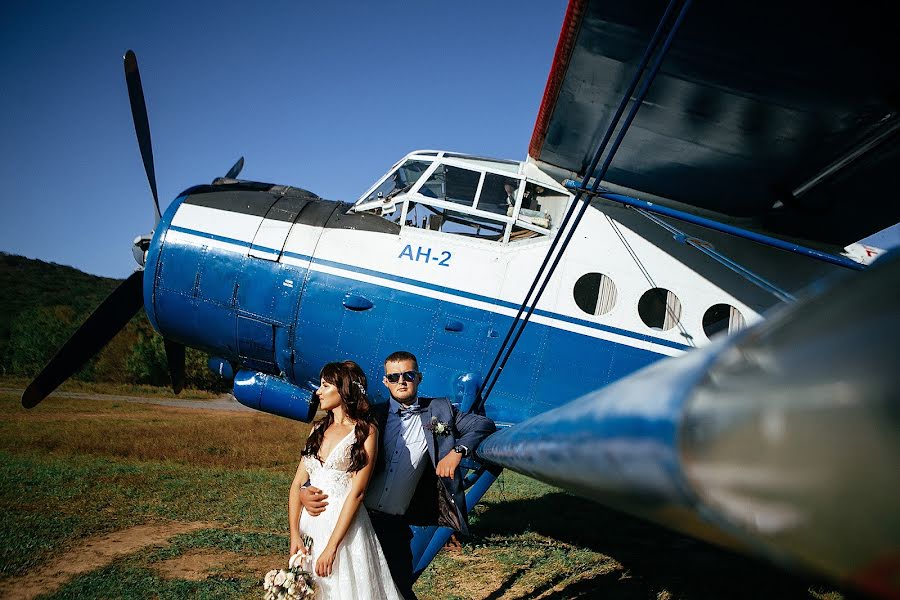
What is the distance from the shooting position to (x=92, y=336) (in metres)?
6.54

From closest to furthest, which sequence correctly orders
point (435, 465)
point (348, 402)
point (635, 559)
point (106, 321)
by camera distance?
point (348, 402) < point (435, 465) < point (635, 559) < point (106, 321)

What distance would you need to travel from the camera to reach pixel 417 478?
3234 mm

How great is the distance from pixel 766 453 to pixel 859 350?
10cm

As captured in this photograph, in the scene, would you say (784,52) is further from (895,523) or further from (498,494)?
(498,494)

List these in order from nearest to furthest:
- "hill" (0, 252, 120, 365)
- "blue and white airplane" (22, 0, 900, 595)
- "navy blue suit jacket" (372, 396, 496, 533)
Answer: "navy blue suit jacket" (372, 396, 496, 533)
"blue and white airplane" (22, 0, 900, 595)
"hill" (0, 252, 120, 365)

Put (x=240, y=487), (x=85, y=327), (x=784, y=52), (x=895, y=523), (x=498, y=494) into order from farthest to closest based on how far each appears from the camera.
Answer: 1. (x=498, y=494)
2. (x=240, y=487)
3. (x=85, y=327)
4. (x=784, y=52)
5. (x=895, y=523)

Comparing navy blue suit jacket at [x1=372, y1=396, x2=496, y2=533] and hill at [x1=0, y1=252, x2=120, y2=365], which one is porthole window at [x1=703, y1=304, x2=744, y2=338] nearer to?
navy blue suit jacket at [x1=372, y1=396, x2=496, y2=533]

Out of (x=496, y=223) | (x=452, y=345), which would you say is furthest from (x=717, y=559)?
(x=496, y=223)

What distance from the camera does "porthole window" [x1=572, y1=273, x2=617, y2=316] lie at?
5277mm

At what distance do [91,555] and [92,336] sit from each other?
244cm

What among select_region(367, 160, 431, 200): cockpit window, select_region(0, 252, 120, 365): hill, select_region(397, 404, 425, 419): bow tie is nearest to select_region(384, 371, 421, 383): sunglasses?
select_region(397, 404, 425, 419): bow tie

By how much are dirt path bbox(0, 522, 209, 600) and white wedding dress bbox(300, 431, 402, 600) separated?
10.9 ft

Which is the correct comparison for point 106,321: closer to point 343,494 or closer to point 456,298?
point 456,298

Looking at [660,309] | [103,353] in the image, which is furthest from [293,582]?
[103,353]
